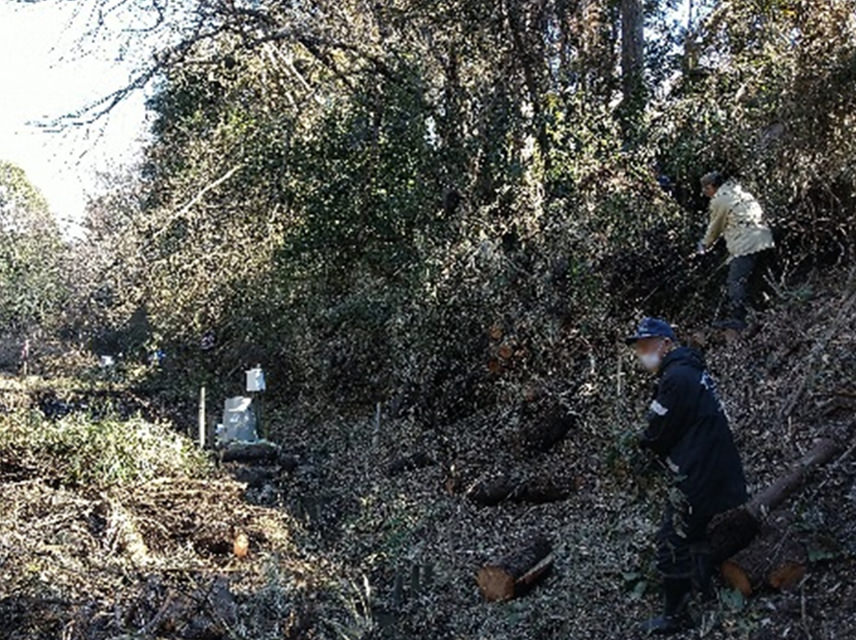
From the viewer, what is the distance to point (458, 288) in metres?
8.39

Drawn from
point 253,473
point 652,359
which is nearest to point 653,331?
point 652,359

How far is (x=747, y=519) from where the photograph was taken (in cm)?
428

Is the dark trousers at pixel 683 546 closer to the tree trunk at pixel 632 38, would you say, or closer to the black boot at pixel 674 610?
the black boot at pixel 674 610

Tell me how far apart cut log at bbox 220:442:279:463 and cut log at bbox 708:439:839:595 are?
6187mm

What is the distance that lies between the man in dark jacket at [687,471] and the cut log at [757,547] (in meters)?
0.13

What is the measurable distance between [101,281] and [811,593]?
12290 millimetres

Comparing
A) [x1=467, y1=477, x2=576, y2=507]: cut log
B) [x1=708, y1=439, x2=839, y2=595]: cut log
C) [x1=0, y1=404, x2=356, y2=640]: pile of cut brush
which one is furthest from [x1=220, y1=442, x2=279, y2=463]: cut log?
[x1=708, y1=439, x2=839, y2=595]: cut log

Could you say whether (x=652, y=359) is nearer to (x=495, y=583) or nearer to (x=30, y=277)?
(x=495, y=583)

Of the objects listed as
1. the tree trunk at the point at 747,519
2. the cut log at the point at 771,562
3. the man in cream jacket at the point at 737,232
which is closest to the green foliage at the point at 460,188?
the man in cream jacket at the point at 737,232

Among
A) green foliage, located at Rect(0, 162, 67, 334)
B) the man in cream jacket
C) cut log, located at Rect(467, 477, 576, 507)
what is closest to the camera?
cut log, located at Rect(467, 477, 576, 507)

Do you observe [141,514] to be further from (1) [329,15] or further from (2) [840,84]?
(1) [329,15]

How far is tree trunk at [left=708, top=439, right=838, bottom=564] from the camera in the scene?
422cm

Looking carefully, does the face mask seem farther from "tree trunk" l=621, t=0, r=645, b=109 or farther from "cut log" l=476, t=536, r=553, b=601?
"tree trunk" l=621, t=0, r=645, b=109

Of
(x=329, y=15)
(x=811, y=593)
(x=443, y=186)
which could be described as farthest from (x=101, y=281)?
(x=811, y=593)
